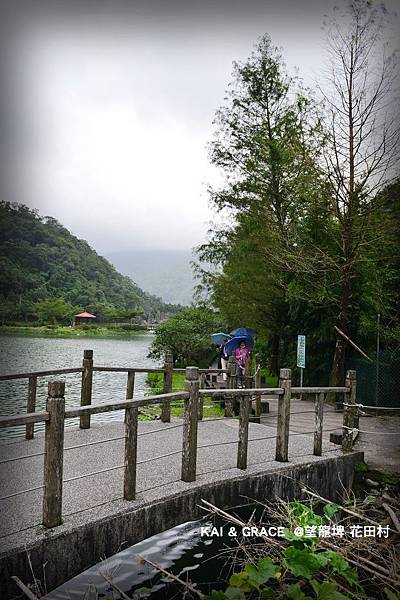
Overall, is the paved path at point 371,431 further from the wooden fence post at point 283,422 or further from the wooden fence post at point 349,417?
the wooden fence post at point 283,422

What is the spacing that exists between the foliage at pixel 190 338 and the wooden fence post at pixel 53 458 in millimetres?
15254

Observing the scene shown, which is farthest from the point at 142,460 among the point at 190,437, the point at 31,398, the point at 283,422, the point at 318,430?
the point at 318,430

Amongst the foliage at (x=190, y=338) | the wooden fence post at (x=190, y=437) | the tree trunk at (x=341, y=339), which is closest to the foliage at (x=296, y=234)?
the tree trunk at (x=341, y=339)

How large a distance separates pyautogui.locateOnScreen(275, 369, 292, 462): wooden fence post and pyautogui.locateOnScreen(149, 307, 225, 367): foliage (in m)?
13.2

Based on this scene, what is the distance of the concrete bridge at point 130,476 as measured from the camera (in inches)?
114

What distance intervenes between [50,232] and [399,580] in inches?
90.9

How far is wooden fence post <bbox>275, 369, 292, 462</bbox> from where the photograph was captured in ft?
16.3

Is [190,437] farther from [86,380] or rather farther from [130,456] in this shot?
[86,380]

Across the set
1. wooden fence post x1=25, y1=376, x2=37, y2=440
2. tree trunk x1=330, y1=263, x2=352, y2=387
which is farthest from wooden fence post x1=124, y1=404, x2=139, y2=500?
tree trunk x1=330, y1=263, x2=352, y2=387

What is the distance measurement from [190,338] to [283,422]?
1381cm

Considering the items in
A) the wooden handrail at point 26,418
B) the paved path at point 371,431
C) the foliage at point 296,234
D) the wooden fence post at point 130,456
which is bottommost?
the paved path at point 371,431

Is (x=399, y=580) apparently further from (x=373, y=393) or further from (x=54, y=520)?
(x=373, y=393)

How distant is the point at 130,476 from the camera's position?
3.57 m

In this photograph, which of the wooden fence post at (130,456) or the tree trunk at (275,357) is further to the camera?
the tree trunk at (275,357)
